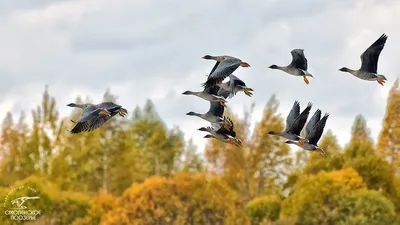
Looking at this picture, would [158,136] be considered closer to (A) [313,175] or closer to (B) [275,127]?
(B) [275,127]

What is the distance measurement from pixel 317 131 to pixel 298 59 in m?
1.98

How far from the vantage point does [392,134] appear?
68000 mm

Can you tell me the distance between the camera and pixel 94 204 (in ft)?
207

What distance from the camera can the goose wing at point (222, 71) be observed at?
87.9 ft

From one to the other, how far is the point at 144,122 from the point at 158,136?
4.03 metres

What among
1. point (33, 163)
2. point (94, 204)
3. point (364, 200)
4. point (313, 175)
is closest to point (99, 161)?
point (33, 163)

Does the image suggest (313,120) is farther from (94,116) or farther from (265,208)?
(265,208)

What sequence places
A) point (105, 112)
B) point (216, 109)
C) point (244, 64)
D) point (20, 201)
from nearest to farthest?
point (244, 64), point (105, 112), point (216, 109), point (20, 201)

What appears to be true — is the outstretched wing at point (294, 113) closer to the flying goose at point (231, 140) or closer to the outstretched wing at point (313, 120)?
the outstretched wing at point (313, 120)

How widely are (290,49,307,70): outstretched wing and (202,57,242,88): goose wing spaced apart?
2.25m

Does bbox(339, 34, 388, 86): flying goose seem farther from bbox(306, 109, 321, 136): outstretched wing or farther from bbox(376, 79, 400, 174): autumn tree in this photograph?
bbox(376, 79, 400, 174): autumn tree

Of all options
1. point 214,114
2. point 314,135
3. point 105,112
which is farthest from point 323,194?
point 105,112

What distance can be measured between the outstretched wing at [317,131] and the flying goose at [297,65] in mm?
1291

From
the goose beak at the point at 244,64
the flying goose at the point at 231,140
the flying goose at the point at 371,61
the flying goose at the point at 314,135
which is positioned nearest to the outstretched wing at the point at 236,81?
the flying goose at the point at 231,140
